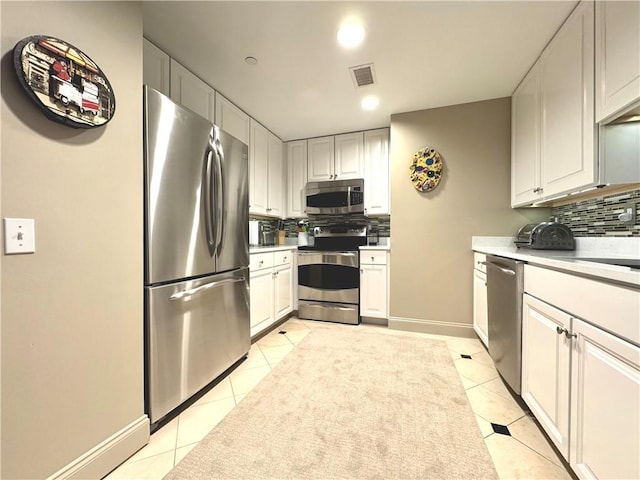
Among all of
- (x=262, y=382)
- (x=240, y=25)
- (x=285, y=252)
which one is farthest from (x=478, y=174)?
(x=262, y=382)

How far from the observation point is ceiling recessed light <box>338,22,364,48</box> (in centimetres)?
164

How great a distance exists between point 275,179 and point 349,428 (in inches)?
111

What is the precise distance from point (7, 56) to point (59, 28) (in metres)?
0.25

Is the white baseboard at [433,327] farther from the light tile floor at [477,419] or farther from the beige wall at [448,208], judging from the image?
the light tile floor at [477,419]

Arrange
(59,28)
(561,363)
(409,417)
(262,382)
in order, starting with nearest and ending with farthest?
(59,28) < (561,363) < (409,417) < (262,382)

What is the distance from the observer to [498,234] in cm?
254

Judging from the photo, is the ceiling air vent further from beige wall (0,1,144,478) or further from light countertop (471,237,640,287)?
light countertop (471,237,640,287)

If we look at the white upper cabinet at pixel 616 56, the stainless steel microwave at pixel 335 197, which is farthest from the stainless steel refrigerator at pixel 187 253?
the white upper cabinet at pixel 616 56

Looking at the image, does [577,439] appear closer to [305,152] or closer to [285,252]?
[285,252]

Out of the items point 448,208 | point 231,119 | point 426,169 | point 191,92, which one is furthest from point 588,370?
point 231,119

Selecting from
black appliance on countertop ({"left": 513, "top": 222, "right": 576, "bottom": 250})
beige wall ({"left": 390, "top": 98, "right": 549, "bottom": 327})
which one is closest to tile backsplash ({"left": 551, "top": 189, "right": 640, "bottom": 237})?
black appliance on countertop ({"left": 513, "top": 222, "right": 576, "bottom": 250})

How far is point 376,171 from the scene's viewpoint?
Answer: 318 centimetres

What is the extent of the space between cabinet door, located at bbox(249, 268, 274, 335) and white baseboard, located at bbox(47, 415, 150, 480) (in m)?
1.17

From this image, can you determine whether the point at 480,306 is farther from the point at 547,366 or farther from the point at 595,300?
the point at 595,300
